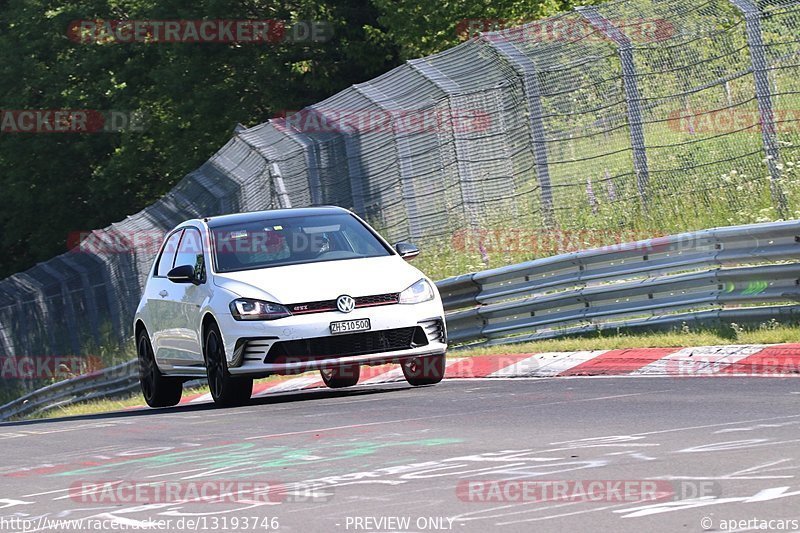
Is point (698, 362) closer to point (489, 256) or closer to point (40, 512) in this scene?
point (40, 512)

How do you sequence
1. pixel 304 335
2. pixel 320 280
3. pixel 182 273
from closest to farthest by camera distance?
1. pixel 304 335
2. pixel 320 280
3. pixel 182 273

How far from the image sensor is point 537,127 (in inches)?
739

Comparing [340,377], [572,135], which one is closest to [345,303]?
[340,377]

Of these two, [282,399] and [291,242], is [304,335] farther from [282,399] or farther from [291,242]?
[282,399]

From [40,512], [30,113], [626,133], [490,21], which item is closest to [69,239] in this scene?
[30,113]

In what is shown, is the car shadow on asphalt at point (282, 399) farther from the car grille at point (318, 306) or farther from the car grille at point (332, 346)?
the car grille at point (318, 306)

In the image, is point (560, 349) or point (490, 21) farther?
point (490, 21)

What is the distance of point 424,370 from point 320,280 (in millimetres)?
1497

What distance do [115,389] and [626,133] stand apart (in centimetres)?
1127

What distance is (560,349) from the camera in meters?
15.1

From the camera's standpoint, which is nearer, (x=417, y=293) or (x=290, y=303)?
(x=290, y=303)

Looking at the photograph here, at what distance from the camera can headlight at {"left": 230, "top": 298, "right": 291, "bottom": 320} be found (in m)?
13.2

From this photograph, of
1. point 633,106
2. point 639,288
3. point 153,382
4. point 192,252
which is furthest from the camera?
point 633,106

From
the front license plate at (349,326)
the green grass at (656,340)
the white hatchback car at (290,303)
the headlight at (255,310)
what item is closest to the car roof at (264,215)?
the white hatchback car at (290,303)
